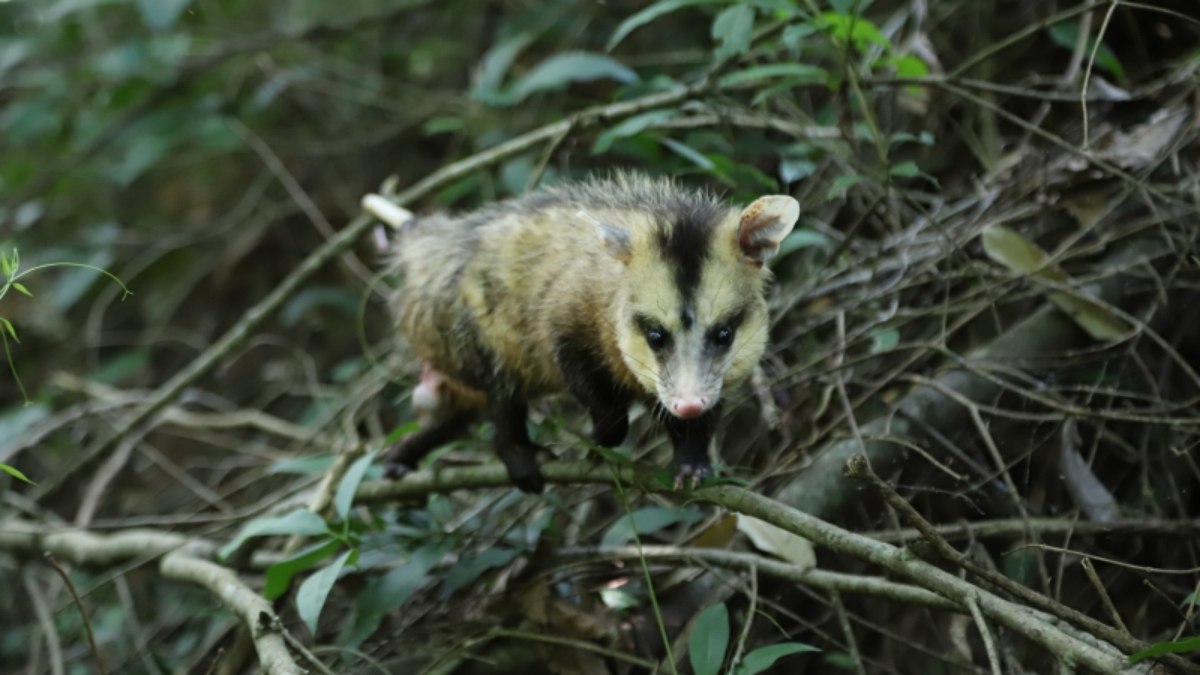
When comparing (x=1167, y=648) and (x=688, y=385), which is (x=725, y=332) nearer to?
(x=688, y=385)

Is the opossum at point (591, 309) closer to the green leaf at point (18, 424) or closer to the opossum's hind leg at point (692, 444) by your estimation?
the opossum's hind leg at point (692, 444)

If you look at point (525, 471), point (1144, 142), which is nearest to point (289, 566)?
point (525, 471)

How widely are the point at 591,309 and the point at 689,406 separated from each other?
513 millimetres

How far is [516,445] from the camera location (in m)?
3.14

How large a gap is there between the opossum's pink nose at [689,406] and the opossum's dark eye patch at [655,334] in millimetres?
186

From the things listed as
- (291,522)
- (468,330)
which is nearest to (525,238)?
(468,330)

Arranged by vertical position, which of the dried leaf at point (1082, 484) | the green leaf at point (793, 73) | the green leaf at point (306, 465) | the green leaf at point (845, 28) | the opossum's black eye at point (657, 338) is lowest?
the dried leaf at point (1082, 484)

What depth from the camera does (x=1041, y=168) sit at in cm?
357

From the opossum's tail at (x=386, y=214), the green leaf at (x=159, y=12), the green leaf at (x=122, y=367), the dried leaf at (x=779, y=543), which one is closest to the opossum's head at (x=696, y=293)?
the dried leaf at (x=779, y=543)

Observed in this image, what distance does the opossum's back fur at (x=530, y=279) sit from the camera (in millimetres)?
2867

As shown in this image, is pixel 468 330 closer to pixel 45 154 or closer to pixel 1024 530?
pixel 1024 530

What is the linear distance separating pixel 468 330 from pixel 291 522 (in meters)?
0.73

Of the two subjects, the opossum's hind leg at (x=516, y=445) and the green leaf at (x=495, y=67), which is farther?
the green leaf at (x=495, y=67)

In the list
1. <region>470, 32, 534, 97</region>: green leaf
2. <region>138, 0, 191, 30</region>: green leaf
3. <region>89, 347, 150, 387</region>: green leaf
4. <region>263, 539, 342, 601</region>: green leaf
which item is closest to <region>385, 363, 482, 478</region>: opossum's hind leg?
<region>263, 539, 342, 601</region>: green leaf
